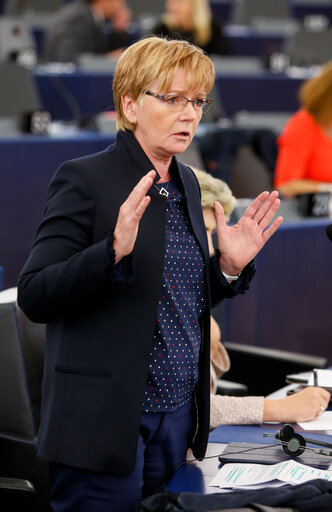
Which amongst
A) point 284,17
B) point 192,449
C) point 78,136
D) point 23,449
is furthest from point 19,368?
point 284,17

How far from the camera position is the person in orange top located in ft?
15.3

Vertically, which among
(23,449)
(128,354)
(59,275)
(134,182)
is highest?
(134,182)

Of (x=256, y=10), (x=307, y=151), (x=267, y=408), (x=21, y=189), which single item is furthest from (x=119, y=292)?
(x=256, y=10)

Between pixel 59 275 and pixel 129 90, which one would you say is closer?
pixel 59 275

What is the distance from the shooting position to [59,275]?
5.91ft

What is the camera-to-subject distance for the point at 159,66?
1.87 meters

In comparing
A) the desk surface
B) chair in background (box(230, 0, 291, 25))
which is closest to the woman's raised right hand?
the desk surface

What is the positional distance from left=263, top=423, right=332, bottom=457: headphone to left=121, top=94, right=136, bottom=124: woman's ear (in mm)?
779

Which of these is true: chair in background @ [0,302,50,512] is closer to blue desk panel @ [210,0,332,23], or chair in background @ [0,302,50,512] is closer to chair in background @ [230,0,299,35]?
chair in background @ [230,0,299,35]

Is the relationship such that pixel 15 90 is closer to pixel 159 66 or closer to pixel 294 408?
pixel 294 408

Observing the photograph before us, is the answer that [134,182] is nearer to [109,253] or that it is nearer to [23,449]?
[109,253]

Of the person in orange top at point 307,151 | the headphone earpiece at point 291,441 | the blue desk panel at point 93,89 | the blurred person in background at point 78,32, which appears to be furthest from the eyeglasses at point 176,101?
the blurred person in background at point 78,32

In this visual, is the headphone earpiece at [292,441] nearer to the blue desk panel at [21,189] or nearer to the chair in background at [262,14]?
the blue desk panel at [21,189]

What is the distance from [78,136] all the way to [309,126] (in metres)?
1.31
